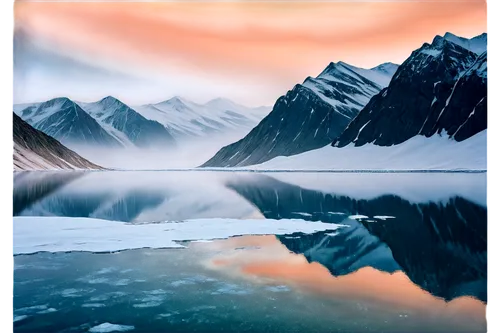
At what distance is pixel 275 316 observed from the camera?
33.5ft

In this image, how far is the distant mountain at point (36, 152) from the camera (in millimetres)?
119312

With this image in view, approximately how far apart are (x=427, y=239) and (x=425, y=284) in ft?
23.3

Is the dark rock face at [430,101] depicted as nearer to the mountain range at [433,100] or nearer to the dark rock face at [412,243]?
the mountain range at [433,100]

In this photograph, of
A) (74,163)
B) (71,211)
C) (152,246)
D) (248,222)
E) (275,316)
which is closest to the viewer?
(275,316)

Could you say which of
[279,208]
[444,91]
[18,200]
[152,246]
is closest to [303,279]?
[152,246]

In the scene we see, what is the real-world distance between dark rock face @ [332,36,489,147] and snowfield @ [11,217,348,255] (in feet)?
351

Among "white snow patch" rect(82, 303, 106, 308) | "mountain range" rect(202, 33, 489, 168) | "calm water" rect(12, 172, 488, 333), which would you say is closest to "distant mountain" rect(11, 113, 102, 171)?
"mountain range" rect(202, 33, 489, 168)

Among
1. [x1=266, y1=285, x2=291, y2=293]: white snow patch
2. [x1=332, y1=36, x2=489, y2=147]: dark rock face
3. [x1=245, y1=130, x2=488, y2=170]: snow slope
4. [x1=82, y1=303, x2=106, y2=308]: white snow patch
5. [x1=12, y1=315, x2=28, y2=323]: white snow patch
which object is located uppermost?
[x1=332, y1=36, x2=489, y2=147]: dark rock face

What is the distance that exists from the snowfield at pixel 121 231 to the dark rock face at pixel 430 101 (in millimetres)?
106964

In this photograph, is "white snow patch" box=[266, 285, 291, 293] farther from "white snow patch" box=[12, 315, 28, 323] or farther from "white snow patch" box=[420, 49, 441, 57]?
"white snow patch" box=[420, 49, 441, 57]

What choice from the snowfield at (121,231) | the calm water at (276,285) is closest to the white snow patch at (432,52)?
the calm water at (276,285)

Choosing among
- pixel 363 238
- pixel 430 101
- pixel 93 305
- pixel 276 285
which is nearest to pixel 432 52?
pixel 430 101

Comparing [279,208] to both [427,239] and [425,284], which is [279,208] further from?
[425,284]

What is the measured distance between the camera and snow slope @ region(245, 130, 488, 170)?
100188 mm
